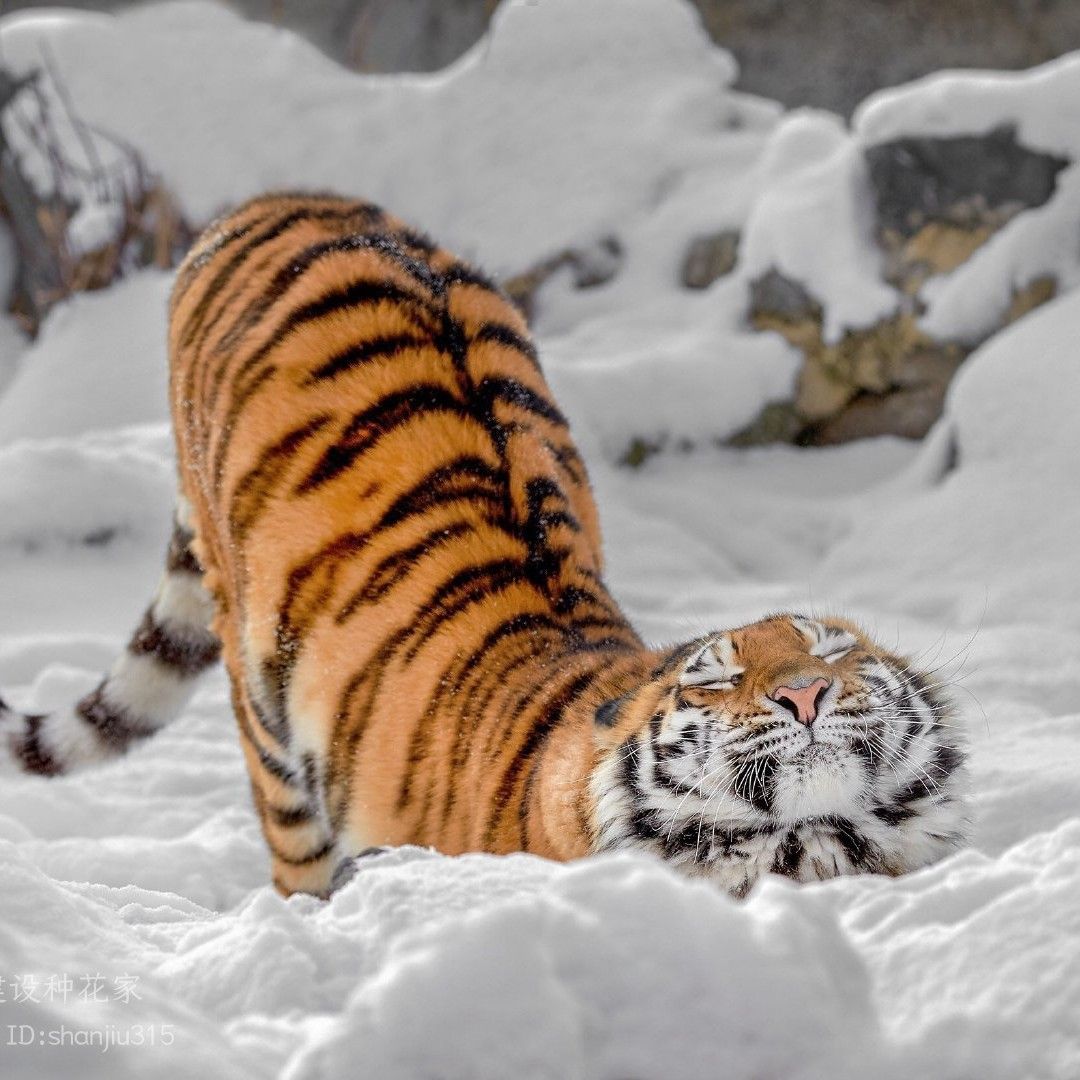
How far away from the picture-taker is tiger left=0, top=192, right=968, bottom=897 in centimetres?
131

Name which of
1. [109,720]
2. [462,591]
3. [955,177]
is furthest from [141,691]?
[955,177]

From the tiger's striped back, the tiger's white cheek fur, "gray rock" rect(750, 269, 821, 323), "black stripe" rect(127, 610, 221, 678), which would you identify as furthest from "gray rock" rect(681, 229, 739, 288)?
the tiger's white cheek fur

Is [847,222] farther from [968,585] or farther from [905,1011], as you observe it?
[905,1011]

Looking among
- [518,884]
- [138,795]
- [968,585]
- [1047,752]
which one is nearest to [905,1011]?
[518,884]

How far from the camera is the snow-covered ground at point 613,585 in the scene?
2.33 ft

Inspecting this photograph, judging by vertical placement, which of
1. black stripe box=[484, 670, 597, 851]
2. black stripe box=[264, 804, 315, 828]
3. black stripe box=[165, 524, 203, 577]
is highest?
black stripe box=[484, 670, 597, 851]

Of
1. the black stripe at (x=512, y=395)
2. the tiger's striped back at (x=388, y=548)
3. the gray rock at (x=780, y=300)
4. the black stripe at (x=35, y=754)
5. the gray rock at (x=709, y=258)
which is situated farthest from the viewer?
the gray rock at (x=709, y=258)

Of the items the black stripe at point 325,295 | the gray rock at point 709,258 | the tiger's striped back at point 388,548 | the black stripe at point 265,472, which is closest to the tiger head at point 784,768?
the tiger's striped back at point 388,548

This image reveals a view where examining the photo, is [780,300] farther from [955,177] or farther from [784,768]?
[784,768]

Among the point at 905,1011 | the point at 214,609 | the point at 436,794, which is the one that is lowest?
the point at 214,609

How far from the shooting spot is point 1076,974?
0.74 m

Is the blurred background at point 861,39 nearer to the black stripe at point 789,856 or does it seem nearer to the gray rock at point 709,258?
the gray rock at point 709,258

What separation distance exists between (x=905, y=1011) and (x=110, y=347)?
4.78m

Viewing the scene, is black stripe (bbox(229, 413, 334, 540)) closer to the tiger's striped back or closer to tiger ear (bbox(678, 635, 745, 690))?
the tiger's striped back
